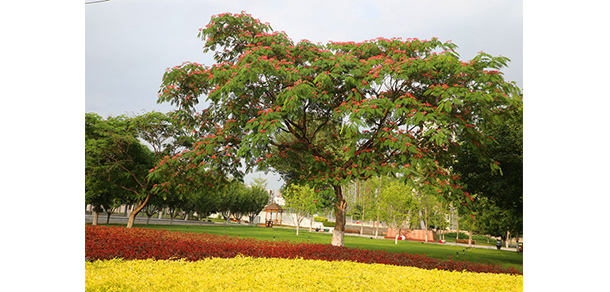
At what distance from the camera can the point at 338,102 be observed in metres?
7.12

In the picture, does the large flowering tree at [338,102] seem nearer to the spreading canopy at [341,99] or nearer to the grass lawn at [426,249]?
the spreading canopy at [341,99]

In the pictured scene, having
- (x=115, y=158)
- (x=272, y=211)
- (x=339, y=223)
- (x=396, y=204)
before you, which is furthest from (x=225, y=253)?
(x=272, y=211)

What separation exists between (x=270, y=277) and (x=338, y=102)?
4086 mm

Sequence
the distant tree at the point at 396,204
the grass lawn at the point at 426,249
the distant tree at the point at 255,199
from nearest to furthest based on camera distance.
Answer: the grass lawn at the point at 426,249, the distant tree at the point at 396,204, the distant tree at the point at 255,199

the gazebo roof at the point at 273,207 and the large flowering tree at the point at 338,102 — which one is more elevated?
the large flowering tree at the point at 338,102

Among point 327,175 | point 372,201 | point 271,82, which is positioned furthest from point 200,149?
point 372,201

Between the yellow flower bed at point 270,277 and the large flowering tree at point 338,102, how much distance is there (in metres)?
1.61

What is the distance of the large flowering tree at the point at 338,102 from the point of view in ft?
19.0

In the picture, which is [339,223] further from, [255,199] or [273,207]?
[273,207]

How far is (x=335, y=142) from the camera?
872 centimetres

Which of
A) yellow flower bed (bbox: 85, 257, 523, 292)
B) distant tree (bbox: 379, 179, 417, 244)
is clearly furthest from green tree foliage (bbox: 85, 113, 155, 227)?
distant tree (bbox: 379, 179, 417, 244)

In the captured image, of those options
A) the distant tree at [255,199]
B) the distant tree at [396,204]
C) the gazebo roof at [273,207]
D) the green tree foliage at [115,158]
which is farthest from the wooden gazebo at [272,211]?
the green tree foliage at [115,158]

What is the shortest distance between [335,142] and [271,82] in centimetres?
268

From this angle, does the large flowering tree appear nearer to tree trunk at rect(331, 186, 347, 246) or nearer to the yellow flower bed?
tree trunk at rect(331, 186, 347, 246)
